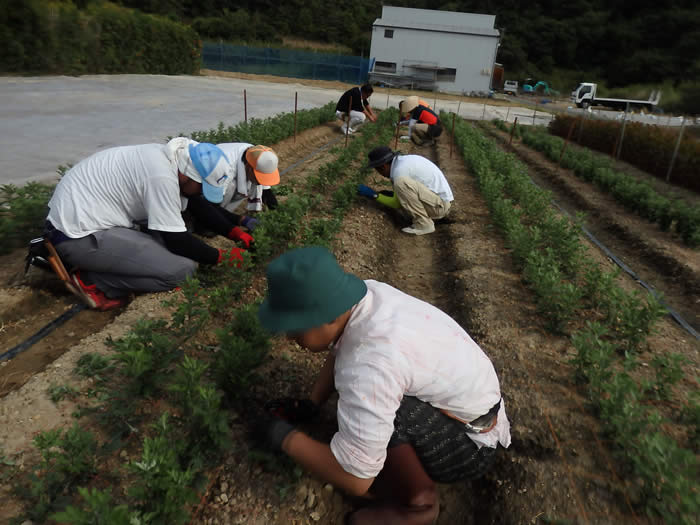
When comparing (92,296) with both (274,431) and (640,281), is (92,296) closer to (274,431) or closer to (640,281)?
(274,431)

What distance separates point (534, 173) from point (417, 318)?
1089cm

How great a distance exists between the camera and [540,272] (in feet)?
14.0

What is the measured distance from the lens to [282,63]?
4119 centimetres

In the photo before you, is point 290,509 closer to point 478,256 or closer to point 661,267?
point 478,256

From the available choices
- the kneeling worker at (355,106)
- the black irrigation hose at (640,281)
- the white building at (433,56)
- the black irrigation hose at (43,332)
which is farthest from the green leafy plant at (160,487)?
the white building at (433,56)

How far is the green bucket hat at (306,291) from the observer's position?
1.67m

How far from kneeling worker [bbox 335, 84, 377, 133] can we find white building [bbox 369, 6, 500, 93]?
32.0m

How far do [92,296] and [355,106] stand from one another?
11180 mm

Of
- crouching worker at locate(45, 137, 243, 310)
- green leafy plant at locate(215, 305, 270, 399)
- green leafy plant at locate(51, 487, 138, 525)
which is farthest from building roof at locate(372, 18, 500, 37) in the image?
green leafy plant at locate(51, 487, 138, 525)

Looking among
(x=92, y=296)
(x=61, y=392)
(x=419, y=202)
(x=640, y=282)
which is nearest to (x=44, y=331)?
(x=92, y=296)

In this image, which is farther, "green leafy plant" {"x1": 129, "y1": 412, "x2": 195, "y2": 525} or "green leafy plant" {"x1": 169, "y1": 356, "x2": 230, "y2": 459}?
"green leafy plant" {"x1": 169, "y1": 356, "x2": 230, "y2": 459}

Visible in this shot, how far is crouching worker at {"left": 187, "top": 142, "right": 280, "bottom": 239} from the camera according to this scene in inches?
158

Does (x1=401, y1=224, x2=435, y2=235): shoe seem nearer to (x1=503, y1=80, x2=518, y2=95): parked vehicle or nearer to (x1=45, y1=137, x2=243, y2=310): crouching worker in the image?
(x1=45, y1=137, x2=243, y2=310): crouching worker

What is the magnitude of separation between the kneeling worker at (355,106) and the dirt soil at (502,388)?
8385mm
